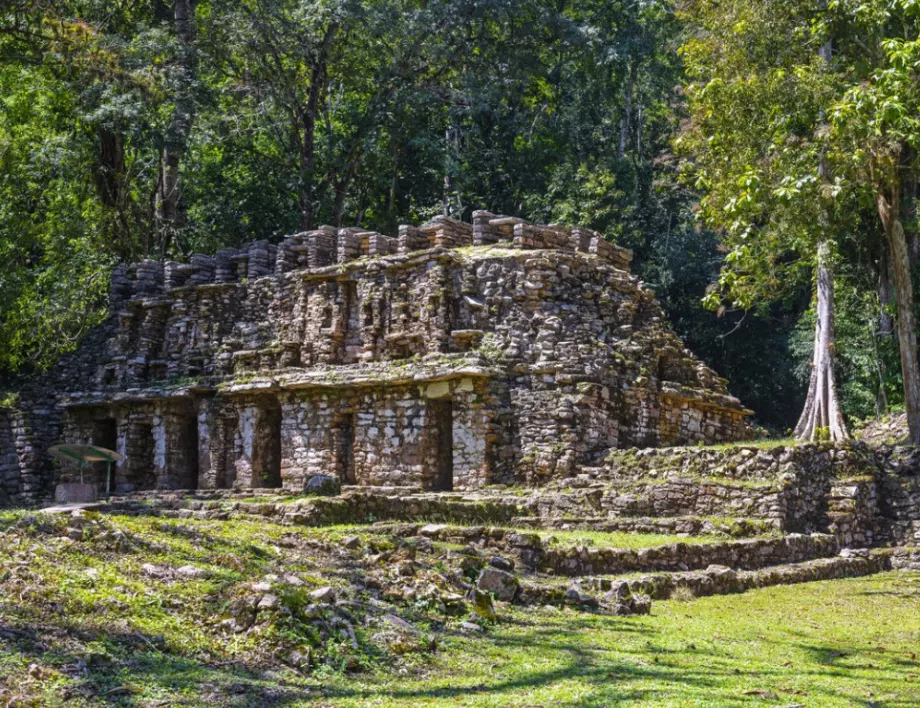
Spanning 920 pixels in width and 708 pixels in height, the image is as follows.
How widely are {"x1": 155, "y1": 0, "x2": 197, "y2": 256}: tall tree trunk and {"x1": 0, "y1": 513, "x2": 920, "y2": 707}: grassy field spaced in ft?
71.4

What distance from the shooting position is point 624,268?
25156 mm

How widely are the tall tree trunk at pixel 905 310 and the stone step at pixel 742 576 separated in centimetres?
403

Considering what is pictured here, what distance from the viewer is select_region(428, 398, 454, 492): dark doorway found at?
22.6 metres

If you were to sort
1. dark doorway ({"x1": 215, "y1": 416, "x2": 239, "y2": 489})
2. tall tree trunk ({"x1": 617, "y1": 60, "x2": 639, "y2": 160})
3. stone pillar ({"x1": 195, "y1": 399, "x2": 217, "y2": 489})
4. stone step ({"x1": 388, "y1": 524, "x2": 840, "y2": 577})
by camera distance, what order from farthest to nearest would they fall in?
tall tree trunk ({"x1": 617, "y1": 60, "x2": 639, "y2": 160}) → stone pillar ({"x1": 195, "y1": 399, "x2": 217, "y2": 489}) → dark doorway ({"x1": 215, "y1": 416, "x2": 239, "y2": 489}) → stone step ({"x1": 388, "y1": 524, "x2": 840, "y2": 577})

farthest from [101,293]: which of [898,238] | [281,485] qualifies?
[898,238]

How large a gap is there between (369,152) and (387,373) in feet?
41.7

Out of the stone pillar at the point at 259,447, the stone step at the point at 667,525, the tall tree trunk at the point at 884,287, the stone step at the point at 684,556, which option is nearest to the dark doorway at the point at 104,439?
the stone pillar at the point at 259,447

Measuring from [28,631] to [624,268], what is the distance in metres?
19.7

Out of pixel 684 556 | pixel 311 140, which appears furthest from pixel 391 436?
pixel 311 140

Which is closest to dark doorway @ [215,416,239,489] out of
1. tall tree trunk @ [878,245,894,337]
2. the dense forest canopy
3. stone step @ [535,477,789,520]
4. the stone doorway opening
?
the stone doorway opening

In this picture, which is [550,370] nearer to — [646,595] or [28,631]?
[646,595]

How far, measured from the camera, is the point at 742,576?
1402cm

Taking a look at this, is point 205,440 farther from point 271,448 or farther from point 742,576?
point 742,576

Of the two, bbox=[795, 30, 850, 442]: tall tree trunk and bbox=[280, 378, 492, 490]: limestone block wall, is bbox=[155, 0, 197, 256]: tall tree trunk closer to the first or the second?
bbox=[280, 378, 492, 490]: limestone block wall
